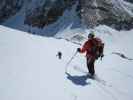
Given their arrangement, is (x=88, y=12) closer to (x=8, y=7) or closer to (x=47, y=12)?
(x=47, y=12)

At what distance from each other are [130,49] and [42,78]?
26.7 meters

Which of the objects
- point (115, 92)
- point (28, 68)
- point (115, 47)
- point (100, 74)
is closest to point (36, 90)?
point (28, 68)

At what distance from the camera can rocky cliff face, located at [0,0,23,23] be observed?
169 feet

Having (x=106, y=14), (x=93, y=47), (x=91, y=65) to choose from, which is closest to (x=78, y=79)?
(x=91, y=65)

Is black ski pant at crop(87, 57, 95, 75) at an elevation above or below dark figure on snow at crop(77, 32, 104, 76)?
below

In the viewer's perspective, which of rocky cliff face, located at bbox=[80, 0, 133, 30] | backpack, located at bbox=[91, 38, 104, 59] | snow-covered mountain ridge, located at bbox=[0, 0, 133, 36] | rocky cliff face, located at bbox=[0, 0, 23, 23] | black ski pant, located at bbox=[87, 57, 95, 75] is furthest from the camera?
rocky cliff face, located at bbox=[0, 0, 23, 23]

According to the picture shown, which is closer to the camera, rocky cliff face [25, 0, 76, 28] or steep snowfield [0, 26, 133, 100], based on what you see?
steep snowfield [0, 26, 133, 100]

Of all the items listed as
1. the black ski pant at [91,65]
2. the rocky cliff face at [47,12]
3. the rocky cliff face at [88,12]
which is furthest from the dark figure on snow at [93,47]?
the rocky cliff face at [47,12]

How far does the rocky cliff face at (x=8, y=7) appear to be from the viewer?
51528 millimetres

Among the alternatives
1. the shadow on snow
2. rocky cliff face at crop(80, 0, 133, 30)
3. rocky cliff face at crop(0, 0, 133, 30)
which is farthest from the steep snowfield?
rocky cliff face at crop(0, 0, 133, 30)

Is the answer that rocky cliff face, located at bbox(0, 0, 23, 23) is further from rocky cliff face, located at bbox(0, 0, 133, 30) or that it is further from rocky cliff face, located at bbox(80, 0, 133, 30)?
rocky cliff face, located at bbox(80, 0, 133, 30)

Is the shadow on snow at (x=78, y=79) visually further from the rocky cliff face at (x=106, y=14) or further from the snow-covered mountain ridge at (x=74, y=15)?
the rocky cliff face at (x=106, y=14)

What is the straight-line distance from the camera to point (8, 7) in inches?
2104

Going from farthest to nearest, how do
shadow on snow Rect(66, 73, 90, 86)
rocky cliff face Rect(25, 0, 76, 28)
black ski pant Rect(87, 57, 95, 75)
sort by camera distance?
rocky cliff face Rect(25, 0, 76, 28) → black ski pant Rect(87, 57, 95, 75) → shadow on snow Rect(66, 73, 90, 86)
